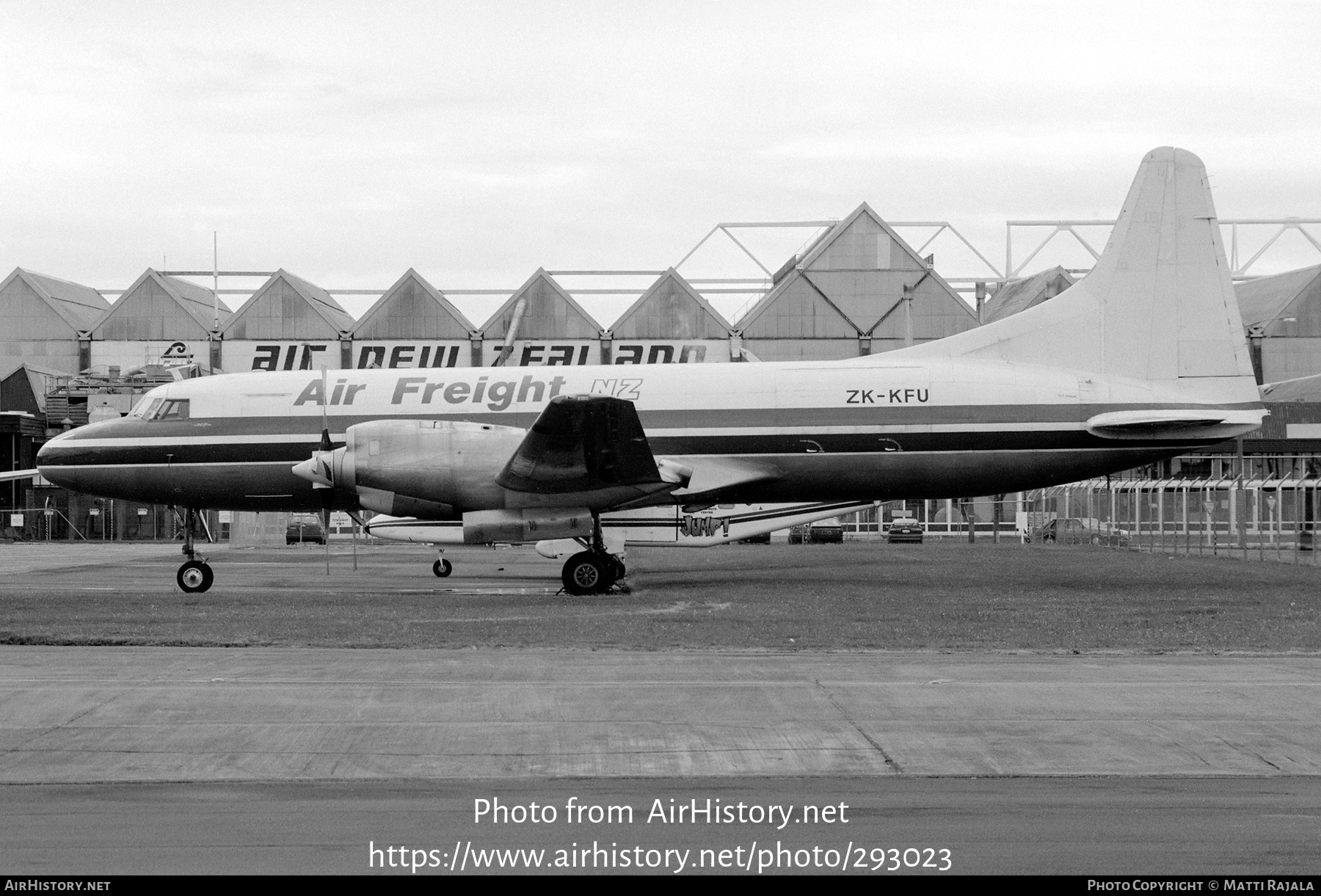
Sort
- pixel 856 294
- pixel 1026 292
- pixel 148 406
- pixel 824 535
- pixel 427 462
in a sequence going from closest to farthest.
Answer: pixel 427 462
pixel 148 406
pixel 824 535
pixel 856 294
pixel 1026 292

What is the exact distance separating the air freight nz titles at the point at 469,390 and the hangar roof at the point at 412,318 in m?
34.8

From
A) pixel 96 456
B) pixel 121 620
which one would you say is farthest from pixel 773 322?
pixel 121 620

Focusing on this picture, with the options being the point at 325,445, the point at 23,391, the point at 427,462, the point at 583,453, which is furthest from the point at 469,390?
the point at 23,391

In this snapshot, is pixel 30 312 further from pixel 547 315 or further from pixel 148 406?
pixel 148 406

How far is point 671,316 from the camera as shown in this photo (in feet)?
205

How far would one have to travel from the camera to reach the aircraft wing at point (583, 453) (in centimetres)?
2211

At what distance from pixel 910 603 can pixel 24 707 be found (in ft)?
47.6

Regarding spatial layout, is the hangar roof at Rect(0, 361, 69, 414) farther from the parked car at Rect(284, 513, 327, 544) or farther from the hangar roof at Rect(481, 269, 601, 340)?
the hangar roof at Rect(481, 269, 601, 340)

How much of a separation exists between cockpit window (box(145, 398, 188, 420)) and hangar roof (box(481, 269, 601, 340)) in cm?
3505

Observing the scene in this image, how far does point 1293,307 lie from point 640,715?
204 feet

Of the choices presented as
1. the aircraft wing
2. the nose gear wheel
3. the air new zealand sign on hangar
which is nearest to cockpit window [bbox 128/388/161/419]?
the nose gear wheel
